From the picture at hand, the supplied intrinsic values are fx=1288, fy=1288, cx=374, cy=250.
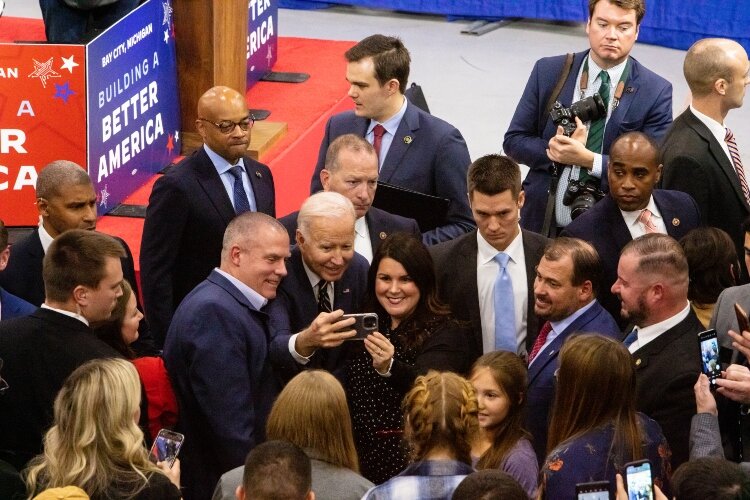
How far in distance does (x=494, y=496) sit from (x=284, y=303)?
1.69 meters

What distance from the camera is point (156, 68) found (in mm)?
6801

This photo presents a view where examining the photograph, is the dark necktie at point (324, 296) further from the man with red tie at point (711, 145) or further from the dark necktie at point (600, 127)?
the man with red tie at point (711, 145)

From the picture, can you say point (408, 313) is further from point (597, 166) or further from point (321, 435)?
point (597, 166)

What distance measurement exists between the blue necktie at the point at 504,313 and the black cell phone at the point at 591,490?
57.4 inches

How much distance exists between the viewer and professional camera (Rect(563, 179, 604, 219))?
5555mm

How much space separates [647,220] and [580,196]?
51 centimetres

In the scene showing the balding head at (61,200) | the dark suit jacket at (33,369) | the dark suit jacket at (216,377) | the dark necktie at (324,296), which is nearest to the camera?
the dark suit jacket at (33,369)

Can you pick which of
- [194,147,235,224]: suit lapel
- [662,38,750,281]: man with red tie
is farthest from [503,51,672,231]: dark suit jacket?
[194,147,235,224]: suit lapel

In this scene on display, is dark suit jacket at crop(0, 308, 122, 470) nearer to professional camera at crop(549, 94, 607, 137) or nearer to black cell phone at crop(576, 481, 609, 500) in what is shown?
black cell phone at crop(576, 481, 609, 500)

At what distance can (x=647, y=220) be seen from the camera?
512cm

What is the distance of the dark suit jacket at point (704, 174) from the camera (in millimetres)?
5617

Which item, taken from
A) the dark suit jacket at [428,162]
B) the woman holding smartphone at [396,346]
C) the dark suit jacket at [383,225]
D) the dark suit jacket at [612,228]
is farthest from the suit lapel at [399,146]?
the woman holding smartphone at [396,346]

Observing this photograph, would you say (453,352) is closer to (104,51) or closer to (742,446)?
(742,446)

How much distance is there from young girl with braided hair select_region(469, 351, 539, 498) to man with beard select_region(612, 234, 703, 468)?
1.31ft
